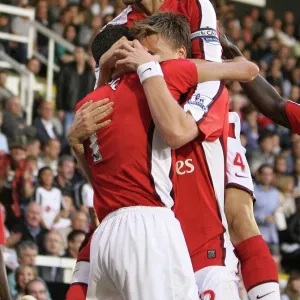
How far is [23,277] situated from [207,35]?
15.2ft

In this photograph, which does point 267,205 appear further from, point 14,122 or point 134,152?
point 134,152

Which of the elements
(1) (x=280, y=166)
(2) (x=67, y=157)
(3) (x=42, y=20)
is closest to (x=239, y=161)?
(2) (x=67, y=157)

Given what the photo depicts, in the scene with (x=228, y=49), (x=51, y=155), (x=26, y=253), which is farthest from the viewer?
(x=51, y=155)

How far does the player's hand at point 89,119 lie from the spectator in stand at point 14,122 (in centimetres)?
770

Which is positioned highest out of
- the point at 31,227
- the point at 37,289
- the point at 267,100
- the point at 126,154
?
the point at 267,100

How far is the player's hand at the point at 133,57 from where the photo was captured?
4824mm

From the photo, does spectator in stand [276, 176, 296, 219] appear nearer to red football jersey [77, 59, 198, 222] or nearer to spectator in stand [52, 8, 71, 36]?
spectator in stand [52, 8, 71, 36]

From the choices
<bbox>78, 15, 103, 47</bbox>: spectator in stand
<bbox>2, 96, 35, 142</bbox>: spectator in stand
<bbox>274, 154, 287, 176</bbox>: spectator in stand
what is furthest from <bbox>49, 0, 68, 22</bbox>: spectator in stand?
<bbox>274, 154, 287, 176</bbox>: spectator in stand

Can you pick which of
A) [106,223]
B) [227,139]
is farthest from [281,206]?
[106,223]

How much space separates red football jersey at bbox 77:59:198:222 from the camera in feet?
15.6

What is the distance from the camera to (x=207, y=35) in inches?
217

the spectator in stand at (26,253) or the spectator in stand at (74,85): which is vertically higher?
the spectator in stand at (74,85)

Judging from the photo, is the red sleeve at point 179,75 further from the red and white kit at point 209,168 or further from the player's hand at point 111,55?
the player's hand at point 111,55

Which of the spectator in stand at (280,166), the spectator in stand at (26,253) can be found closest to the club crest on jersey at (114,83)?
the spectator in stand at (26,253)
